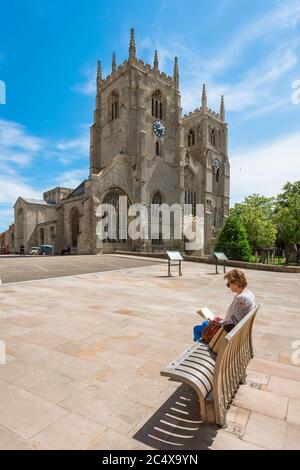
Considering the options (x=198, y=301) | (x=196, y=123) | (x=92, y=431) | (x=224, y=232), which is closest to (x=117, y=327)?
(x=92, y=431)

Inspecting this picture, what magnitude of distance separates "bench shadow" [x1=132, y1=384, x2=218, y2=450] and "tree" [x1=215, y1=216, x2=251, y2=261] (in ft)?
84.0

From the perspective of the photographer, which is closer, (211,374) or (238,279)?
(211,374)

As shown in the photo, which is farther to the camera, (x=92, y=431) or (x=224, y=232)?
(x=224, y=232)

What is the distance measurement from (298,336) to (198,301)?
310 centimetres

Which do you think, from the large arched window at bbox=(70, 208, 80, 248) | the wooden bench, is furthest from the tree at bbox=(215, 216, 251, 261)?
the wooden bench

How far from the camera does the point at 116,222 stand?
34.2 m

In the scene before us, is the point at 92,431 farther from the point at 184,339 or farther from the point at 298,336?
the point at 298,336

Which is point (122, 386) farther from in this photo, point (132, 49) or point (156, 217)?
point (132, 49)

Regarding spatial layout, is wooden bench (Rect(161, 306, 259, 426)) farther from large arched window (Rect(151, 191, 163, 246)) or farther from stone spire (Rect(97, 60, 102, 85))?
stone spire (Rect(97, 60, 102, 85))

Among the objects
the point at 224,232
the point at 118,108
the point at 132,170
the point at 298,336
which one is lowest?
the point at 298,336

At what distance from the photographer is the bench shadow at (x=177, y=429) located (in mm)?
2197

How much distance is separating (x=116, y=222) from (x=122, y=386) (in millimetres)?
31500

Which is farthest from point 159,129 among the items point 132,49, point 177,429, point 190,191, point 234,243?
point 177,429

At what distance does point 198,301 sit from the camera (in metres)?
7.71
